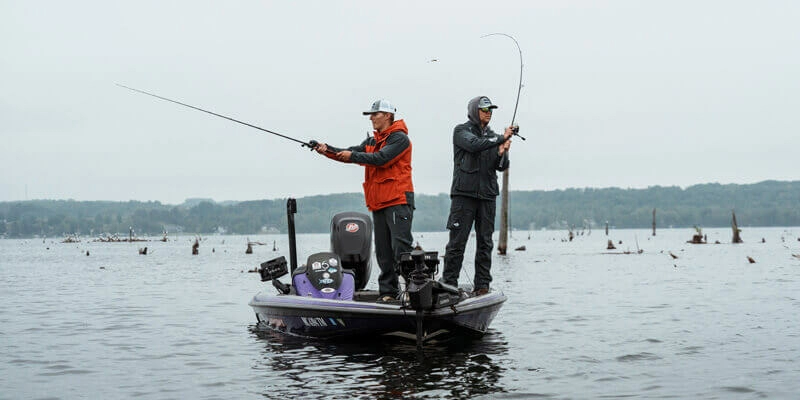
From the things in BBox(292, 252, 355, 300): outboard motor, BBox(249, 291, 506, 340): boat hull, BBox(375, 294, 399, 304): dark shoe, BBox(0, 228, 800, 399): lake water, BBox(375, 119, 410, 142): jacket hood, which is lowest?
BBox(0, 228, 800, 399): lake water

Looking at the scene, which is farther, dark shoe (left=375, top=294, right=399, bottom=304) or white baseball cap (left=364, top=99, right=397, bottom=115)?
white baseball cap (left=364, top=99, right=397, bottom=115)

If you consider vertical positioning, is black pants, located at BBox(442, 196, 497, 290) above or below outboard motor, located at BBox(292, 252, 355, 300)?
above

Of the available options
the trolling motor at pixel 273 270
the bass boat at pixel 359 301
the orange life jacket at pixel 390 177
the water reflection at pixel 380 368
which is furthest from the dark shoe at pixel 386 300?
the trolling motor at pixel 273 270

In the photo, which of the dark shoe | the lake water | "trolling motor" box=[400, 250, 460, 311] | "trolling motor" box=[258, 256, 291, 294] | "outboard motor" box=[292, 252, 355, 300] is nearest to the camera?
the lake water

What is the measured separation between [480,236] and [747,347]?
11.8 feet

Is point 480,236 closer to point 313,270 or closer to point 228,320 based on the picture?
point 313,270

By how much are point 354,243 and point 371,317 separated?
2524mm

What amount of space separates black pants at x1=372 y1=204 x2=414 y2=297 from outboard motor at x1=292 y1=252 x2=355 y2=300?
0.47 metres

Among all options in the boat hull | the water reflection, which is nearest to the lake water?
the water reflection

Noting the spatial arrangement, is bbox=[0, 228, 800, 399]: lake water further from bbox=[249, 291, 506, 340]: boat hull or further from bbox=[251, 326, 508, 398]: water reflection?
A: bbox=[249, 291, 506, 340]: boat hull

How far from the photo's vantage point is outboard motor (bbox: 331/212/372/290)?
12.2 m

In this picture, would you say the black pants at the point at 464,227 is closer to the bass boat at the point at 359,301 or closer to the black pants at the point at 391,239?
the bass boat at the point at 359,301

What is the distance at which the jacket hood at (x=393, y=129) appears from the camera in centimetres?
1062

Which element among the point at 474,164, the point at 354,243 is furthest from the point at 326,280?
the point at 474,164
